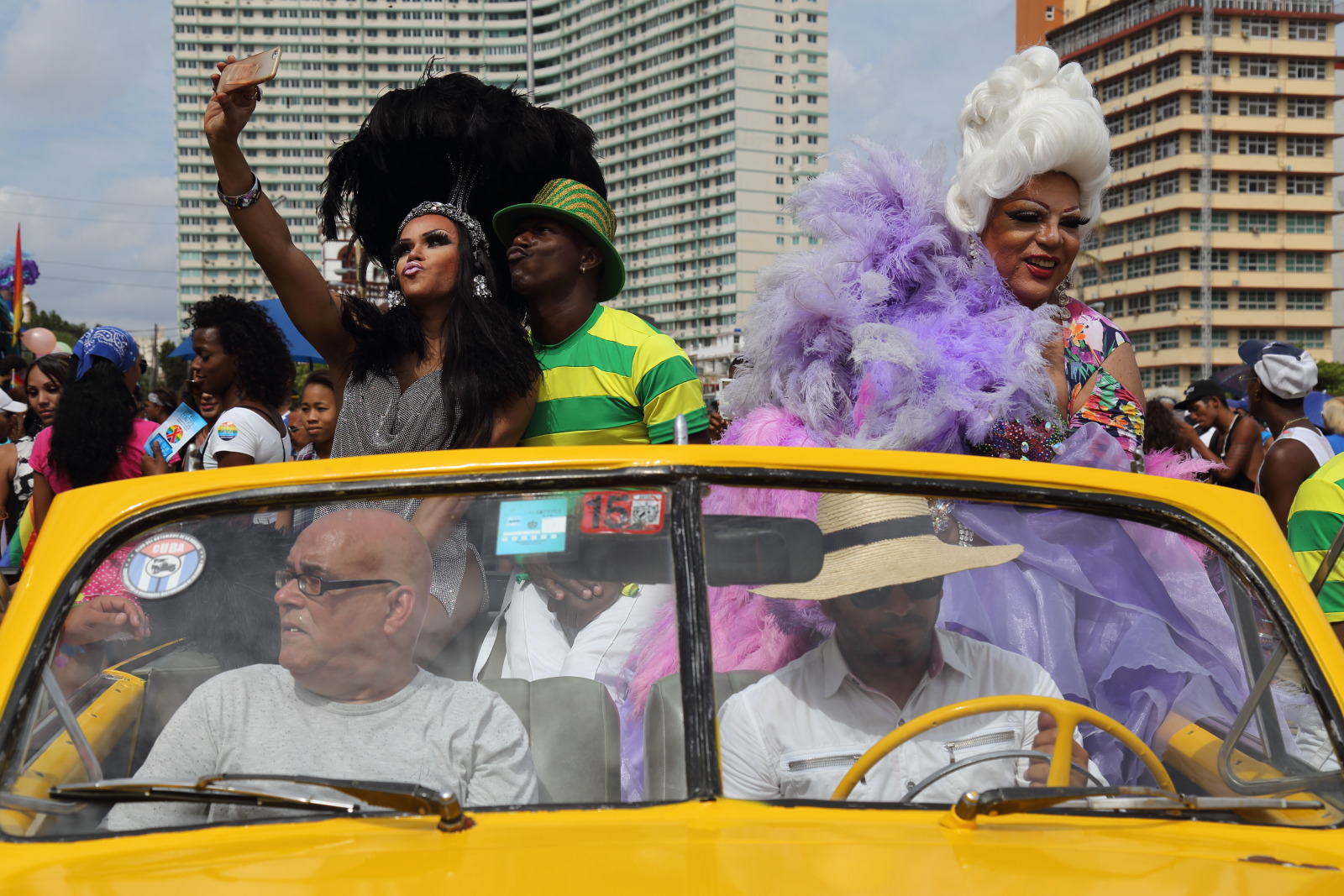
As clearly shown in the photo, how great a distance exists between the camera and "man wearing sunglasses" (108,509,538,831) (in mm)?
1476

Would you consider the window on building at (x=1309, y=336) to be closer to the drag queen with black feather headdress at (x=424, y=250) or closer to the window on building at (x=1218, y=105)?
the window on building at (x=1218, y=105)

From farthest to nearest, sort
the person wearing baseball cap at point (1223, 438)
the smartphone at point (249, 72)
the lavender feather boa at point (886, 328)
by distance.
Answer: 1. the person wearing baseball cap at point (1223, 438)
2. the lavender feather boa at point (886, 328)
3. the smartphone at point (249, 72)

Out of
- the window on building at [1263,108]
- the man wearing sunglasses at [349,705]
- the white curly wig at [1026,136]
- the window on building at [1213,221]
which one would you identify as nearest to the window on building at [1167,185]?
the window on building at [1213,221]

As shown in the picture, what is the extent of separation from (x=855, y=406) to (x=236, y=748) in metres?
1.77

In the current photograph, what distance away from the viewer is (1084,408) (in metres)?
2.90

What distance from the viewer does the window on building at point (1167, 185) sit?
241 feet

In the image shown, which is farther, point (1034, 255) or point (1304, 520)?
point (1304, 520)

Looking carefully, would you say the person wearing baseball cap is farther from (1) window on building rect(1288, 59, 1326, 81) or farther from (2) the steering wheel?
(1) window on building rect(1288, 59, 1326, 81)

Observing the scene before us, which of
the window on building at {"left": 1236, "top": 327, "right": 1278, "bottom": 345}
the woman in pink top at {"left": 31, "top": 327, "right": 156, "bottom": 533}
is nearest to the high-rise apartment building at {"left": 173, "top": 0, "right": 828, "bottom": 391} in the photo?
the window on building at {"left": 1236, "top": 327, "right": 1278, "bottom": 345}

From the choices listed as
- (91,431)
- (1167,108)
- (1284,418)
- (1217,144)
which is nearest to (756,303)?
(91,431)

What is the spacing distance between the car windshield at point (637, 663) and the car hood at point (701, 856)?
0.18 feet

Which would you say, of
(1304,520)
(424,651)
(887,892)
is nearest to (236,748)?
(424,651)

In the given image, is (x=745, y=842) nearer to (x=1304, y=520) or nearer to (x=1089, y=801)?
(x=1089, y=801)

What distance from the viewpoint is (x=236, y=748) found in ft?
4.94
